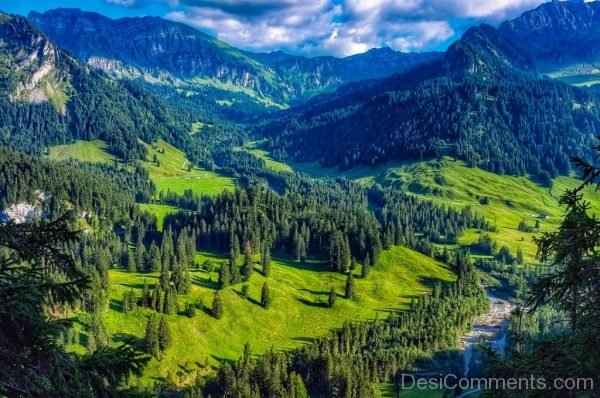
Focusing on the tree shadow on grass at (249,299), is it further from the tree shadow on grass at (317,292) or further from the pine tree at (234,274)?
the tree shadow on grass at (317,292)

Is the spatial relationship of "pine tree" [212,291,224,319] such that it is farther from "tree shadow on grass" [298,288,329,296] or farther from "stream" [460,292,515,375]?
"stream" [460,292,515,375]

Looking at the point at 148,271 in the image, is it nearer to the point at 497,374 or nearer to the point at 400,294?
the point at 400,294

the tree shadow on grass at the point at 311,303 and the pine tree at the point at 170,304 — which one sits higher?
the pine tree at the point at 170,304

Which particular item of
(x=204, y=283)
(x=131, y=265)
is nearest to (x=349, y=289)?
(x=204, y=283)

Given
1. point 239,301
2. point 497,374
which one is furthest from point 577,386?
point 239,301

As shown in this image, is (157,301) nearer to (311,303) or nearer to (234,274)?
(234,274)

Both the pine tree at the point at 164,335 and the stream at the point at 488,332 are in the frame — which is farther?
the stream at the point at 488,332

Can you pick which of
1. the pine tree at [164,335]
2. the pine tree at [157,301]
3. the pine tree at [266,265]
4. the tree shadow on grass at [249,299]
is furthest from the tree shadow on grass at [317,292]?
the pine tree at [164,335]

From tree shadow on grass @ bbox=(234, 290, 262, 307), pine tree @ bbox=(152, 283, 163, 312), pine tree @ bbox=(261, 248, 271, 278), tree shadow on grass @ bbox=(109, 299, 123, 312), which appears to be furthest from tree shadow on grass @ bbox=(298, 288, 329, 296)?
tree shadow on grass @ bbox=(109, 299, 123, 312)
